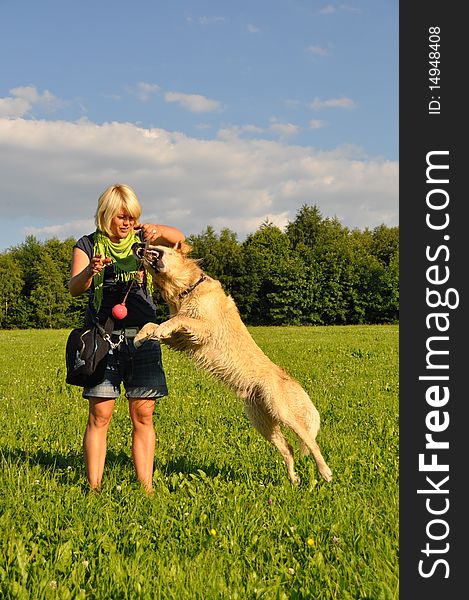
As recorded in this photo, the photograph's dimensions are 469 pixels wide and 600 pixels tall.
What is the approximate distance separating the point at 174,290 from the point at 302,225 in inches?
2810

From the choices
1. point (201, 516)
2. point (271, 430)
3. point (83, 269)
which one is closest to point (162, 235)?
point (83, 269)

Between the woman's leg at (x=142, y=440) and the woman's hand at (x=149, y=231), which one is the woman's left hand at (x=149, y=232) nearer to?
the woman's hand at (x=149, y=231)

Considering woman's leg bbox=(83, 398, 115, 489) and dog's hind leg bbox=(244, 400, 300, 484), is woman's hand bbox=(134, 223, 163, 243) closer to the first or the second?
woman's leg bbox=(83, 398, 115, 489)

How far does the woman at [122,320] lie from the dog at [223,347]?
23cm

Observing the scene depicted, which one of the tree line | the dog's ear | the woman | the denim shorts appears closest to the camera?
the woman

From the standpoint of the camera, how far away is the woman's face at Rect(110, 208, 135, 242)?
5.34 meters

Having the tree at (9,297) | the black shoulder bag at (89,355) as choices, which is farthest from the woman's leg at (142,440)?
the tree at (9,297)

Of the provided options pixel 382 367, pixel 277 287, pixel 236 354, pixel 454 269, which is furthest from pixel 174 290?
pixel 277 287

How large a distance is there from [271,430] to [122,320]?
1.84 metres

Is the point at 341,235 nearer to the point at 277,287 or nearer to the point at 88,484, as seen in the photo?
the point at 277,287

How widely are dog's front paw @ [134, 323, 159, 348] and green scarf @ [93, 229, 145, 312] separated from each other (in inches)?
19.8

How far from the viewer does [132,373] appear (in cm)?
552

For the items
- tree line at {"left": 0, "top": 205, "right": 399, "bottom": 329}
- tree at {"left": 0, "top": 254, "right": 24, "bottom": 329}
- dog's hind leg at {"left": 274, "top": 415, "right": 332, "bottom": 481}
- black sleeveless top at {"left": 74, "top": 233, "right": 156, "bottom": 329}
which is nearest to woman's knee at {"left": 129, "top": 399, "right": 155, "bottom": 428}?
black sleeveless top at {"left": 74, "top": 233, "right": 156, "bottom": 329}

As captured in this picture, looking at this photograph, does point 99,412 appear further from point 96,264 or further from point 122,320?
point 96,264
